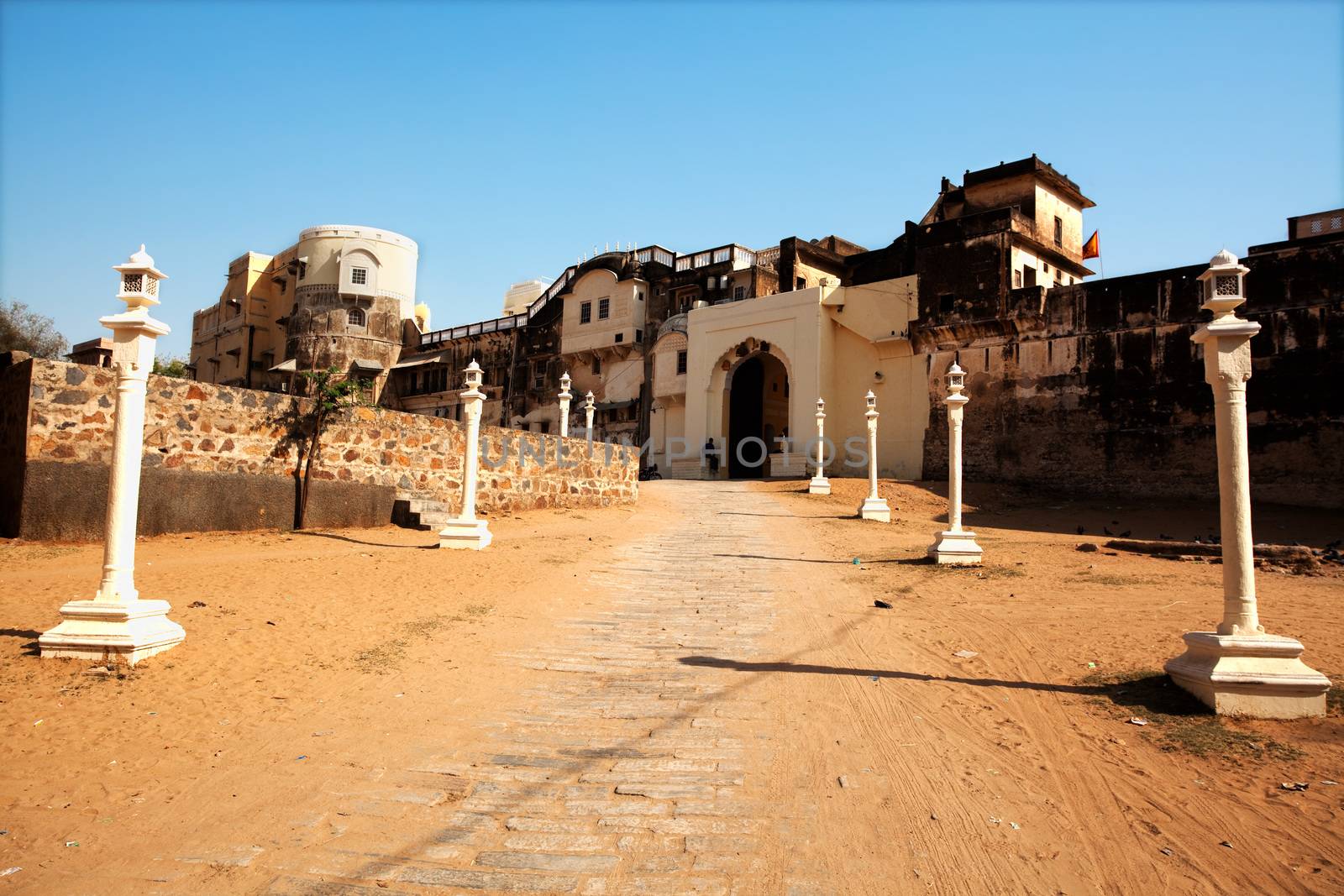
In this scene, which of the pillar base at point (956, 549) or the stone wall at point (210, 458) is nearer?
the stone wall at point (210, 458)

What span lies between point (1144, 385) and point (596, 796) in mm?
23609

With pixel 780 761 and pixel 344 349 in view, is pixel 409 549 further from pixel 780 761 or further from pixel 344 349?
pixel 344 349

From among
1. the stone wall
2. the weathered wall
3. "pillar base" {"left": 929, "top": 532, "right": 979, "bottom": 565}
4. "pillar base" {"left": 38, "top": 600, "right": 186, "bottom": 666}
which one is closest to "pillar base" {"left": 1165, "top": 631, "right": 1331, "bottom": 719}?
"pillar base" {"left": 929, "top": 532, "right": 979, "bottom": 565}

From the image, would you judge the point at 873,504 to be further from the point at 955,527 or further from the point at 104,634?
the point at 104,634

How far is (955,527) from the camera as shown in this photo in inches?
466

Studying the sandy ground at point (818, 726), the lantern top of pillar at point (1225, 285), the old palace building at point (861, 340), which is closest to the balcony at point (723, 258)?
the old palace building at point (861, 340)

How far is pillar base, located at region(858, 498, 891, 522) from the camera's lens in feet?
60.1

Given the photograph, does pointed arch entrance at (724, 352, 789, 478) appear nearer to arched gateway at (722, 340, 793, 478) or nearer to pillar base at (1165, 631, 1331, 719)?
arched gateway at (722, 340, 793, 478)

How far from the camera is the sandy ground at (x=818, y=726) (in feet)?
12.1

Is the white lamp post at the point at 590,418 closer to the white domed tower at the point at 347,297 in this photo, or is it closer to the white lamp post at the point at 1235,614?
the white lamp post at the point at 1235,614

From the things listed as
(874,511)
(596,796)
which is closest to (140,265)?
(596,796)

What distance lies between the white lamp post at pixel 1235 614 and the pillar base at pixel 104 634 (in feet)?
23.8

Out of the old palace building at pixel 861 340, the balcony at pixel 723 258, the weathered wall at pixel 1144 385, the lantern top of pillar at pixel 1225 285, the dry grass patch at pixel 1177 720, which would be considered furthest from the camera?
the balcony at pixel 723 258

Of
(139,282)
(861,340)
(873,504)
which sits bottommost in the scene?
(873,504)
